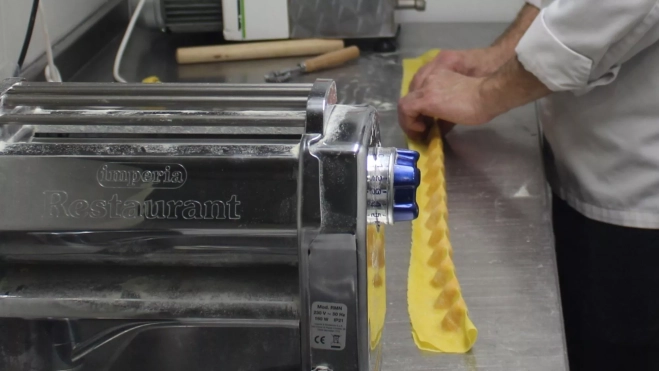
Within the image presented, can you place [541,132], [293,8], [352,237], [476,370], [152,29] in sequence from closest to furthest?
[352,237] < [476,370] < [541,132] < [293,8] < [152,29]

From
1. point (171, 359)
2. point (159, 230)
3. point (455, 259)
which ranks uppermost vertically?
point (159, 230)

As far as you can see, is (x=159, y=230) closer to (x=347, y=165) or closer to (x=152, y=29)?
(x=347, y=165)

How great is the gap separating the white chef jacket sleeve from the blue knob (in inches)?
18.5

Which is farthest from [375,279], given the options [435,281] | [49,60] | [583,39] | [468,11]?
[468,11]

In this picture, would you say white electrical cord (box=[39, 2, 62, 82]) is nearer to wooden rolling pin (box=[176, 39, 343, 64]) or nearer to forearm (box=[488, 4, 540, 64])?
wooden rolling pin (box=[176, 39, 343, 64])

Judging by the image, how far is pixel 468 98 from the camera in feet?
3.28

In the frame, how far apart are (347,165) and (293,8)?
92 centimetres

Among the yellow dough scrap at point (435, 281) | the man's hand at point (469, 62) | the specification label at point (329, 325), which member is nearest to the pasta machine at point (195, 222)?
→ the specification label at point (329, 325)

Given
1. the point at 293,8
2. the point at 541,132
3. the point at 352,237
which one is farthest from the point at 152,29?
the point at 352,237

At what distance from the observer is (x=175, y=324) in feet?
1.59

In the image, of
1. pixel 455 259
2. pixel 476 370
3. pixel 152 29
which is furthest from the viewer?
pixel 152 29

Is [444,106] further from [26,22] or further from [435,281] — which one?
[26,22]

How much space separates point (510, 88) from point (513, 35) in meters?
0.31

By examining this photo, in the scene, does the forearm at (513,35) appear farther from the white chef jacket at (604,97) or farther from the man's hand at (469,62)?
the white chef jacket at (604,97)
